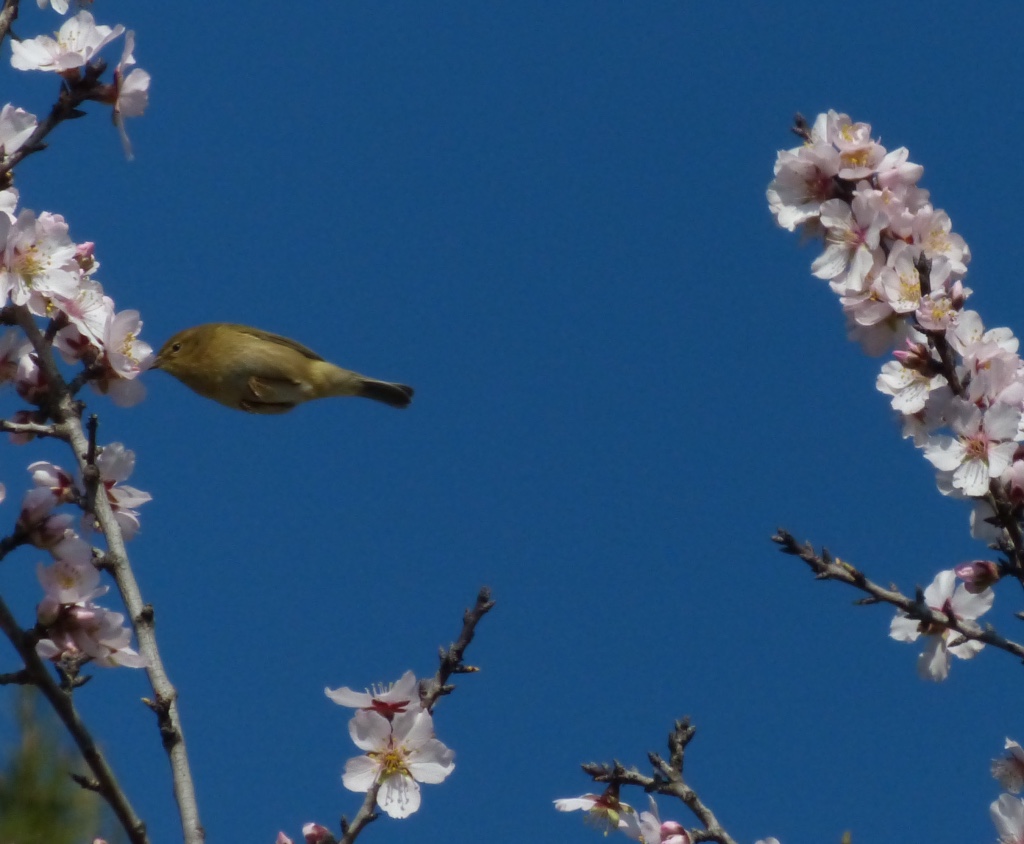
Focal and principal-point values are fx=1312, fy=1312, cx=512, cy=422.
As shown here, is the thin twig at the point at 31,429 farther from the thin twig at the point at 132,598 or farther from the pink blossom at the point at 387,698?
the pink blossom at the point at 387,698

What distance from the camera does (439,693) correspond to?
2.78m

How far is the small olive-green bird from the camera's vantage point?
8.05 m

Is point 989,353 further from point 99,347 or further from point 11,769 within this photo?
point 11,769

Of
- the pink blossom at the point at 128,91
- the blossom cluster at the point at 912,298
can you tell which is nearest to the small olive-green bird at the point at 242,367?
the pink blossom at the point at 128,91

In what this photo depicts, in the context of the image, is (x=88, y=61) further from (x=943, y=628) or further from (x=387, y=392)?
(x=387, y=392)

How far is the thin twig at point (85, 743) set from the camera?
2.31 metres

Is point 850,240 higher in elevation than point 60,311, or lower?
higher

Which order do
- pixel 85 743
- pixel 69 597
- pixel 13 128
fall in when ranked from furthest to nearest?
pixel 13 128 → pixel 69 597 → pixel 85 743

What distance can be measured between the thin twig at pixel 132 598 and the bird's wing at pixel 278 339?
17.0 feet

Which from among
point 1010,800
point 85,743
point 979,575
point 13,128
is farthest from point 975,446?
point 13,128

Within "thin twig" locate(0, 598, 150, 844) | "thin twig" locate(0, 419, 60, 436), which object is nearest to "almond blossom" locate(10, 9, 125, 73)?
"thin twig" locate(0, 419, 60, 436)

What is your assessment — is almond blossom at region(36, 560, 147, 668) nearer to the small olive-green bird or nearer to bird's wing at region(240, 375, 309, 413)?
the small olive-green bird

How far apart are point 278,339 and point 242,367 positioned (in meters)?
0.52

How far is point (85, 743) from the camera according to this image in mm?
2363
